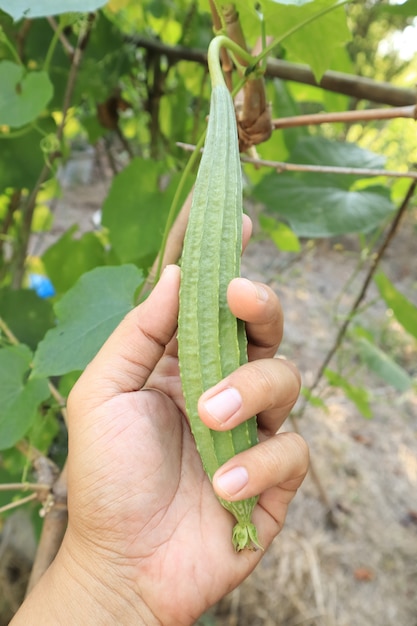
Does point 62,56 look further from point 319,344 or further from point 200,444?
point 319,344

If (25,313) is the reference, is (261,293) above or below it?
above

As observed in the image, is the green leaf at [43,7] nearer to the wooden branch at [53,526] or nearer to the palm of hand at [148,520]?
the palm of hand at [148,520]

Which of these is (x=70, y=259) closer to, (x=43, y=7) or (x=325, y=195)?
(x=325, y=195)

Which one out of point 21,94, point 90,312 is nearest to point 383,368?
point 90,312

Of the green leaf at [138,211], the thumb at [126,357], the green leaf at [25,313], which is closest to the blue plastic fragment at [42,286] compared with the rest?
the green leaf at [25,313]

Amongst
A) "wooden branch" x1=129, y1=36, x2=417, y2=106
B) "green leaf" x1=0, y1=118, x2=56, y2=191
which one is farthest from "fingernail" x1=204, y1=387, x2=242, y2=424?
"green leaf" x1=0, y1=118, x2=56, y2=191

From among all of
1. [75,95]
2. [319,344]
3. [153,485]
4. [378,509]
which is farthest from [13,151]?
[319,344]

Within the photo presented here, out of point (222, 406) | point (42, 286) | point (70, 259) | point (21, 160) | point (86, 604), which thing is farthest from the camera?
point (42, 286)
